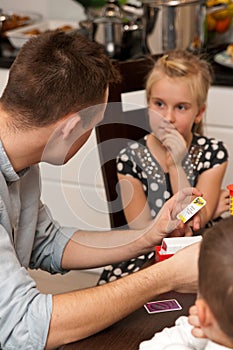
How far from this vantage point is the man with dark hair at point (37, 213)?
1.43 meters

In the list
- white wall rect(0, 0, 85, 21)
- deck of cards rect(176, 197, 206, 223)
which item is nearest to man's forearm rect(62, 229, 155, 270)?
deck of cards rect(176, 197, 206, 223)

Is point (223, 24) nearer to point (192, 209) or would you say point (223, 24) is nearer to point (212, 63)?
point (212, 63)

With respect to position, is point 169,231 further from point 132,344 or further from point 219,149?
point 219,149

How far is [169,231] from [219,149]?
0.65 metres

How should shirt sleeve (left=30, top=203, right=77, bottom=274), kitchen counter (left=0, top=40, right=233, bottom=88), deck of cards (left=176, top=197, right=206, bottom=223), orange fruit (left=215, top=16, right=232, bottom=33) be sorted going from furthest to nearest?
orange fruit (left=215, top=16, right=232, bottom=33), kitchen counter (left=0, top=40, right=233, bottom=88), shirt sleeve (left=30, top=203, right=77, bottom=274), deck of cards (left=176, top=197, right=206, bottom=223)

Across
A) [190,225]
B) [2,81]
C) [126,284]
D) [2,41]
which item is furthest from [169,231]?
[2,41]

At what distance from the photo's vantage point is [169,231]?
1766mm

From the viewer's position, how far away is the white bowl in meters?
3.13

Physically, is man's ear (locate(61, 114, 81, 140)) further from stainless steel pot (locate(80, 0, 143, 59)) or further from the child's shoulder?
stainless steel pot (locate(80, 0, 143, 59))

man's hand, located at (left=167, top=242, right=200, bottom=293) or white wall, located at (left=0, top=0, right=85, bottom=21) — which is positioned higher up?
man's hand, located at (left=167, top=242, right=200, bottom=293)

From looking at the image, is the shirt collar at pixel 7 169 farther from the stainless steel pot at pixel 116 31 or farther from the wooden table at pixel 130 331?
the stainless steel pot at pixel 116 31

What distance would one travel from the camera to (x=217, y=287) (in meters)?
1.09

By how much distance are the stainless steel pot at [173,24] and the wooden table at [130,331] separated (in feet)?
5.23

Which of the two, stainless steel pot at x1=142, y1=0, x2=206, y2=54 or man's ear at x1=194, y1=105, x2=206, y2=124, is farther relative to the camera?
stainless steel pot at x1=142, y1=0, x2=206, y2=54
